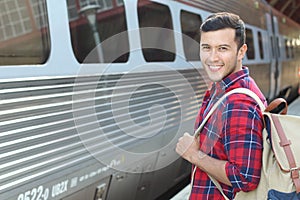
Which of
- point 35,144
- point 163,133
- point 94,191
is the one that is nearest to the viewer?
point 35,144

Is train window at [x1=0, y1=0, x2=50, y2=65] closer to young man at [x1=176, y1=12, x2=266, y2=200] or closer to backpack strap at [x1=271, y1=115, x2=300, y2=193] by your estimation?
young man at [x1=176, y1=12, x2=266, y2=200]

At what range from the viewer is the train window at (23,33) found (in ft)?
7.97

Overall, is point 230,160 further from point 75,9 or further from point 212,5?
point 212,5

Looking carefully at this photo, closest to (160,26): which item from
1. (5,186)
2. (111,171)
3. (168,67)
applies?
(168,67)

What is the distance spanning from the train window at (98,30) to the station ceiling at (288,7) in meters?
18.6

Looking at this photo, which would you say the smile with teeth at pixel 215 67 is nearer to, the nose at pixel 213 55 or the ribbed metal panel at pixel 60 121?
the nose at pixel 213 55

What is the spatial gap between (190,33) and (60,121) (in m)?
2.59

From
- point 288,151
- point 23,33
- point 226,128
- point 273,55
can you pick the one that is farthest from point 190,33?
point 273,55

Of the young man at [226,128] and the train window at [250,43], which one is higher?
the train window at [250,43]

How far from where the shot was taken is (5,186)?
7.61 feet

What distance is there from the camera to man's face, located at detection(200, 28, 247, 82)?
163cm

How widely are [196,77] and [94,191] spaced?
2333 millimetres

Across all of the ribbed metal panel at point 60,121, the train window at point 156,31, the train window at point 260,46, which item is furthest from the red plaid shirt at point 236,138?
the train window at point 260,46

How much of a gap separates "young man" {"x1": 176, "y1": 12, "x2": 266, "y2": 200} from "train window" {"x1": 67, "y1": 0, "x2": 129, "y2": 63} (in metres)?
1.50
